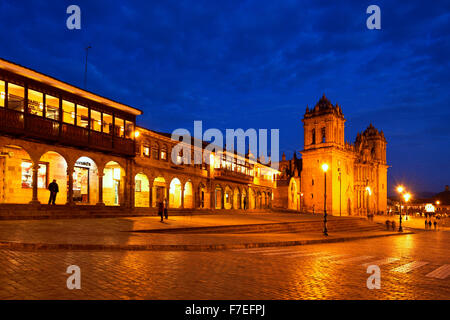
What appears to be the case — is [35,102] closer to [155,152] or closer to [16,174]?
[16,174]

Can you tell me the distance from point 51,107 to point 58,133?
1.83 m

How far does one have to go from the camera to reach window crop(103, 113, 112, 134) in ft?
91.5

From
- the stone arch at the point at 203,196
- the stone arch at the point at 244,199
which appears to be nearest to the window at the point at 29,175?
the stone arch at the point at 203,196

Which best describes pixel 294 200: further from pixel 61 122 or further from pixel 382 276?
pixel 382 276

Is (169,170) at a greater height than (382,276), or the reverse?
(169,170)

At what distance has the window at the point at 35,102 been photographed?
22712mm

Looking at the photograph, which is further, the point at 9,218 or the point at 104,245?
the point at 9,218

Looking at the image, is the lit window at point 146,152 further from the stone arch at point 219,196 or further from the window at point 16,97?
the stone arch at point 219,196

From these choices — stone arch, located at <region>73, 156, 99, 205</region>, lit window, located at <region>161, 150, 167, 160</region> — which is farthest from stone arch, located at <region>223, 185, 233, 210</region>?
stone arch, located at <region>73, 156, 99, 205</region>

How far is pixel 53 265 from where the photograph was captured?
8.99 m

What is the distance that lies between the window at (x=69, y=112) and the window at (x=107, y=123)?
2624 mm

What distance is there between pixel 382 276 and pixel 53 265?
7.98m

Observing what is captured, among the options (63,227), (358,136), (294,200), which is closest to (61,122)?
(63,227)

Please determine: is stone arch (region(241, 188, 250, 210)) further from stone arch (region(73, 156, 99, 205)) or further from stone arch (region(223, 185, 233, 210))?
stone arch (region(73, 156, 99, 205))
